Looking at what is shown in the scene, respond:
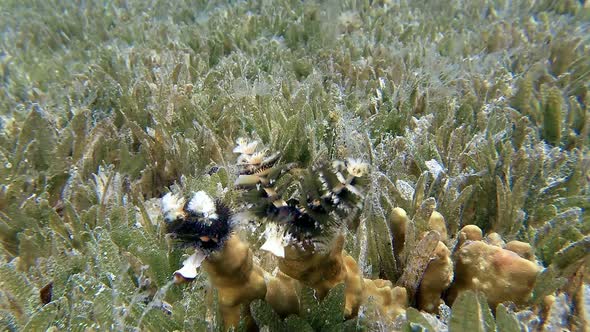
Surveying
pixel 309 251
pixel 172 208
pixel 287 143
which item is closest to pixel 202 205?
pixel 172 208

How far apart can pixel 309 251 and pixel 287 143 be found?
4.32ft

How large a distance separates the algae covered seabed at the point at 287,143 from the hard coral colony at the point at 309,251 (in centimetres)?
8

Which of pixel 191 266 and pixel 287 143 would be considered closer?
pixel 191 266

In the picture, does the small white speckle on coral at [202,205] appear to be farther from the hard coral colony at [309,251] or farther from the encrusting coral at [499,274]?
the encrusting coral at [499,274]

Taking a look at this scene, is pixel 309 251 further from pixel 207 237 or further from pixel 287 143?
pixel 287 143

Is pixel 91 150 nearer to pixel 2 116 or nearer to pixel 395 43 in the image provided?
pixel 2 116

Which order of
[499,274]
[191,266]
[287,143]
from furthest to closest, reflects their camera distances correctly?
[287,143] → [499,274] → [191,266]

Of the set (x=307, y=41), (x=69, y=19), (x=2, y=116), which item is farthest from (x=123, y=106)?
(x=69, y=19)

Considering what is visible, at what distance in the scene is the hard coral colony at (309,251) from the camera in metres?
1.09

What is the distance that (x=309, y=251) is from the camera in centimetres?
120

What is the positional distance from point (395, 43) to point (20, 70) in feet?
12.2

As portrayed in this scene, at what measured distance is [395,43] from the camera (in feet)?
13.9

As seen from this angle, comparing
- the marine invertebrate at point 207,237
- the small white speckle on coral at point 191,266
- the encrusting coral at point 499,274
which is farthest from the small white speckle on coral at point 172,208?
the encrusting coral at point 499,274

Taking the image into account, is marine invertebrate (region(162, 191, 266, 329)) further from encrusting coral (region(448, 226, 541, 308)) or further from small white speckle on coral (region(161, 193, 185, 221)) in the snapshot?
encrusting coral (region(448, 226, 541, 308))
